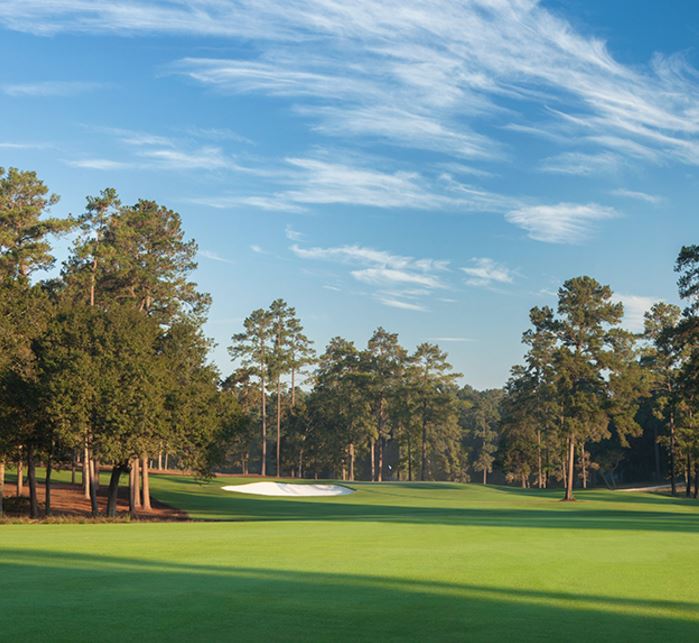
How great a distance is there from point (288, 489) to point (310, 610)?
185 feet

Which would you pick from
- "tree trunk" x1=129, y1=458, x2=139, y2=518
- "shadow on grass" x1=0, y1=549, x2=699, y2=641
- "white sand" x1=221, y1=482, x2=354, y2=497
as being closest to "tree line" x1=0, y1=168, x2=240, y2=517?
"tree trunk" x1=129, y1=458, x2=139, y2=518

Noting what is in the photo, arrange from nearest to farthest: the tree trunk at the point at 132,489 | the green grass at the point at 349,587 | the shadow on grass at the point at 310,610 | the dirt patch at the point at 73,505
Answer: the shadow on grass at the point at 310,610
the green grass at the point at 349,587
the dirt patch at the point at 73,505
the tree trunk at the point at 132,489

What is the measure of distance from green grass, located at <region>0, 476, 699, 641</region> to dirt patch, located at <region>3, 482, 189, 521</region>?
22889mm

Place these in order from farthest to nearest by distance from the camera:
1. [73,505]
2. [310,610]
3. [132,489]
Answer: [73,505] < [132,489] < [310,610]

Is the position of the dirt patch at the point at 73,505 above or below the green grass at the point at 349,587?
below

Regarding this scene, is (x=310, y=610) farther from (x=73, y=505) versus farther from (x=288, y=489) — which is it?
(x=288, y=489)

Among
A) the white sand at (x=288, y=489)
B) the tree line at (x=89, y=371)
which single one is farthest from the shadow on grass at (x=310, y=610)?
the white sand at (x=288, y=489)

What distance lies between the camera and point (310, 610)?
28.8ft

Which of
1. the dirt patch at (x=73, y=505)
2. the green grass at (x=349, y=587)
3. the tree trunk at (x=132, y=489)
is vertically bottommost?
the dirt patch at (x=73, y=505)

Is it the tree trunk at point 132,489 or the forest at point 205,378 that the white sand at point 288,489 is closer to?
the forest at point 205,378

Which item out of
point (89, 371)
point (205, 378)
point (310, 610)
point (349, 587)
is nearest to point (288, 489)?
point (205, 378)

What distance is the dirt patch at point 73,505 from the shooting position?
40.8 m

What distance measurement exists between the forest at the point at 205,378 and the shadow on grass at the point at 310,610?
26.3 metres

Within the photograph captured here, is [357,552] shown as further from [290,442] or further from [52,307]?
[290,442]
